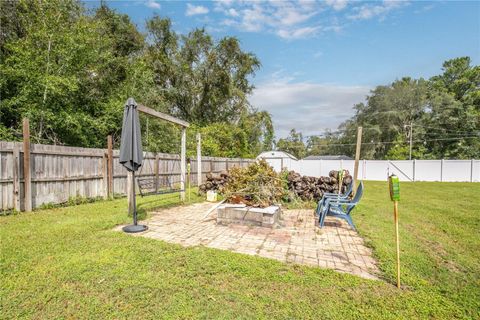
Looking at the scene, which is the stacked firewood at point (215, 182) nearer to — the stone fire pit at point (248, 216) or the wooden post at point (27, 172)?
the stone fire pit at point (248, 216)

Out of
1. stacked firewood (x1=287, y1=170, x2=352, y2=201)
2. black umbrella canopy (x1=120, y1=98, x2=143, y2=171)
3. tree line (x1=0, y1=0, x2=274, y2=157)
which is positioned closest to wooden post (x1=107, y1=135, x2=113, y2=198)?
tree line (x1=0, y1=0, x2=274, y2=157)

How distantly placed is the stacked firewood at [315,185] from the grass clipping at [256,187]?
2.41 meters

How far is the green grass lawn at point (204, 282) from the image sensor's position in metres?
2.14

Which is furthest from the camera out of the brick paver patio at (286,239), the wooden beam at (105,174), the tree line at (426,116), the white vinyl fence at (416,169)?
the tree line at (426,116)

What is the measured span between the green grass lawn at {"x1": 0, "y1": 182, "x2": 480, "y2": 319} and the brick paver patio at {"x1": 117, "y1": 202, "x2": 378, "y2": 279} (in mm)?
259

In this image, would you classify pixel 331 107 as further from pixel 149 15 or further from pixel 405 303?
pixel 405 303

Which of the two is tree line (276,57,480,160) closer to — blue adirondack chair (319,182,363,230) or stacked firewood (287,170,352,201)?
→ stacked firewood (287,170,352,201)

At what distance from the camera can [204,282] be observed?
2596mm

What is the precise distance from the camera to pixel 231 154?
65.2 ft

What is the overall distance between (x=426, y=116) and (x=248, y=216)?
34.4m

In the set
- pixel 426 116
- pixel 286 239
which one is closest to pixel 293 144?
pixel 426 116

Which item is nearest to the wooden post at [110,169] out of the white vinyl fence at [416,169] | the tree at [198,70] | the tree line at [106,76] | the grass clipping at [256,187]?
the tree line at [106,76]

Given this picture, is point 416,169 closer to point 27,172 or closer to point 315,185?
point 315,185

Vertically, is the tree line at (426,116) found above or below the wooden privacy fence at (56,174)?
above
